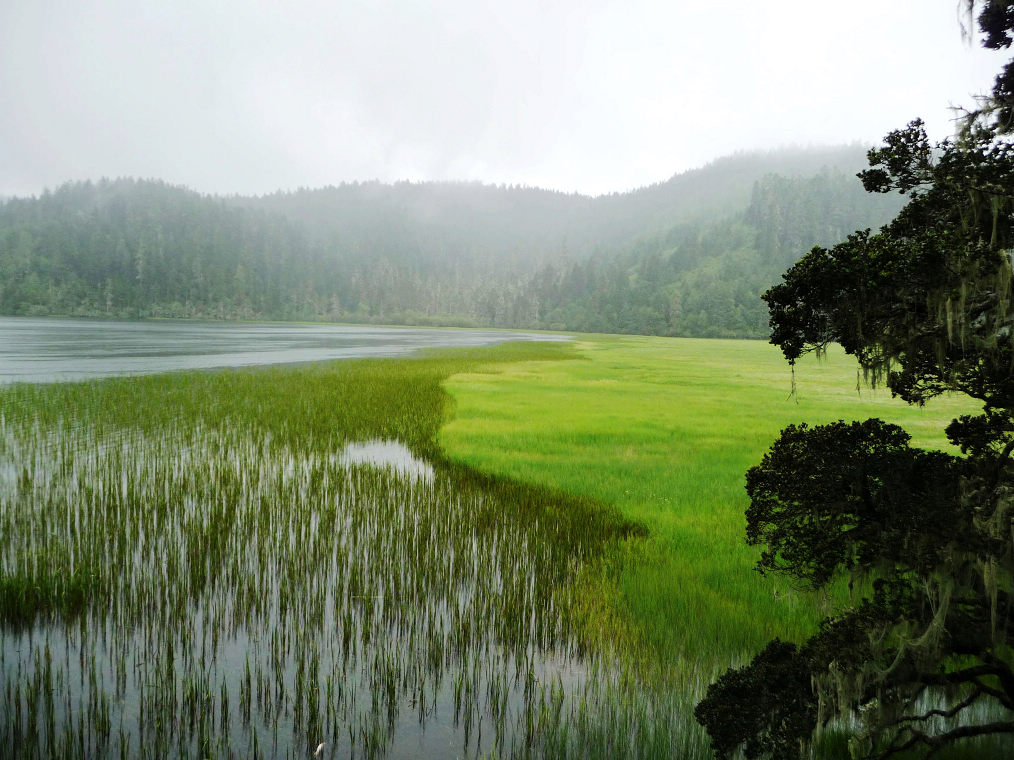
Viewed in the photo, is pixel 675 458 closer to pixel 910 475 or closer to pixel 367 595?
pixel 367 595

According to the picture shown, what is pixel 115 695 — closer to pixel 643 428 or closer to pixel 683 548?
pixel 683 548

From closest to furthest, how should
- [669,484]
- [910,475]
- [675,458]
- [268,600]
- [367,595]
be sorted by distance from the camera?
[910,475]
[268,600]
[367,595]
[669,484]
[675,458]

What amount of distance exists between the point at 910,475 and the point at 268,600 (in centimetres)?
809

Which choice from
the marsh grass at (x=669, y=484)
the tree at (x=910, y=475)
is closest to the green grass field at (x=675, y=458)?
the marsh grass at (x=669, y=484)

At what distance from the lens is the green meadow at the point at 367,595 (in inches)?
211

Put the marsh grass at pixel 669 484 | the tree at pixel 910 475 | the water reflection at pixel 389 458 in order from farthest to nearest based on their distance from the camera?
the water reflection at pixel 389 458 → the marsh grass at pixel 669 484 → the tree at pixel 910 475

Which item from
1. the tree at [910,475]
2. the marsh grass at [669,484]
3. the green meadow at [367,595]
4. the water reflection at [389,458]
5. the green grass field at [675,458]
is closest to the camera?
the tree at [910,475]

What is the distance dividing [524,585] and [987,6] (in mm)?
8235

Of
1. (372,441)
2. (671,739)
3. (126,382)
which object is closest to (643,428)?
(372,441)

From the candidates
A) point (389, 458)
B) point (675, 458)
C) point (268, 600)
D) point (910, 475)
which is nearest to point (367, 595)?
point (268, 600)

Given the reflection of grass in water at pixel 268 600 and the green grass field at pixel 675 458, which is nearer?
the reflection of grass in water at pixel 268 600

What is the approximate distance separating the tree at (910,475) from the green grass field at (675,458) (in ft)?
5.69

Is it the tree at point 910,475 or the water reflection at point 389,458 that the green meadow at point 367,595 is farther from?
the tree at point 910,475

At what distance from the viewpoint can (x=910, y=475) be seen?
150 inches
